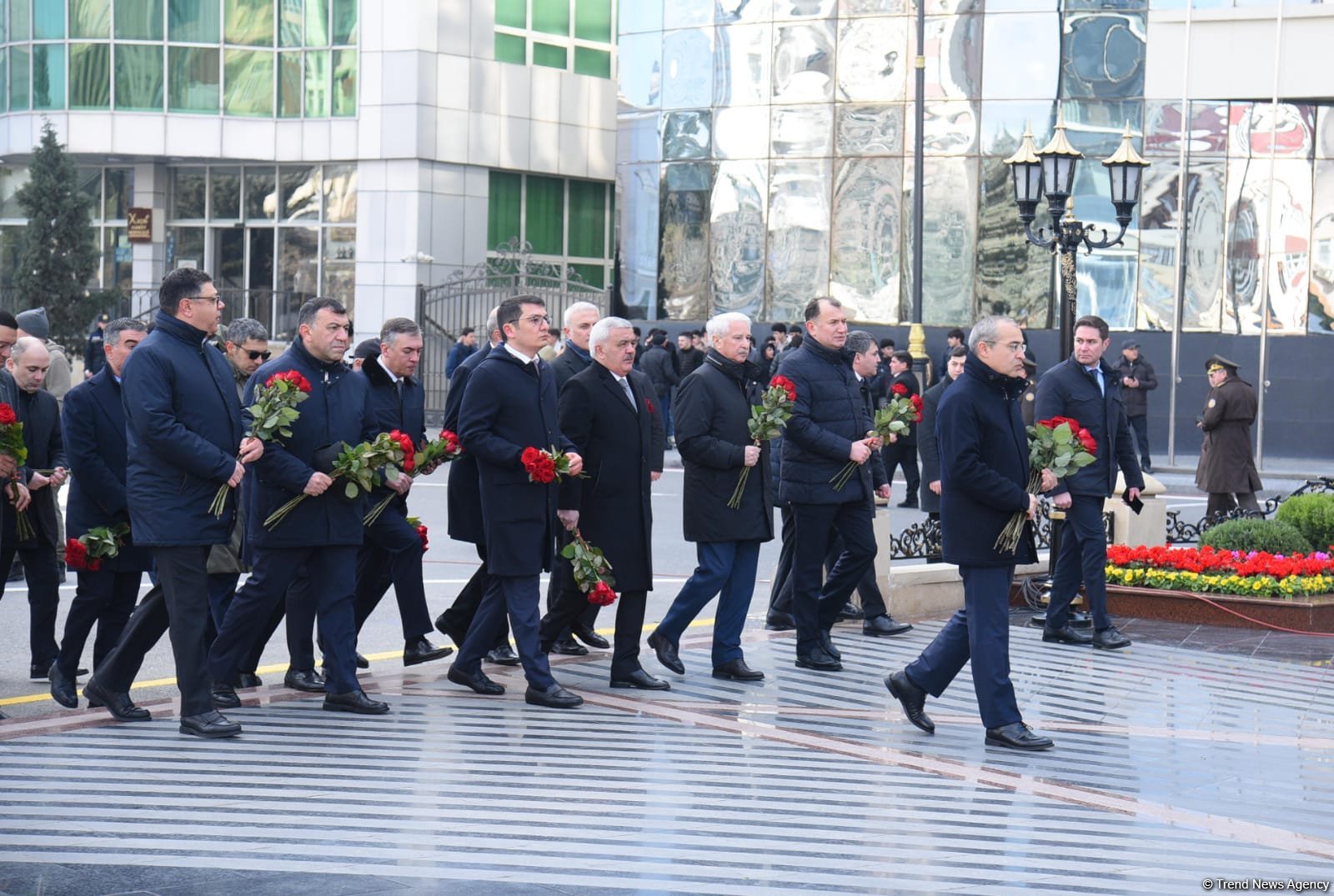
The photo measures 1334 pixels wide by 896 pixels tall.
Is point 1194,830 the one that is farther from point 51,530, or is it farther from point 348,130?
point 348,130

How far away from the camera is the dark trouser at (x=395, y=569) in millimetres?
9578

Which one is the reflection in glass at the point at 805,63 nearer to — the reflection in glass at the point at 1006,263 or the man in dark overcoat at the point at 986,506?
the reflection in glass at the point at 1006,263

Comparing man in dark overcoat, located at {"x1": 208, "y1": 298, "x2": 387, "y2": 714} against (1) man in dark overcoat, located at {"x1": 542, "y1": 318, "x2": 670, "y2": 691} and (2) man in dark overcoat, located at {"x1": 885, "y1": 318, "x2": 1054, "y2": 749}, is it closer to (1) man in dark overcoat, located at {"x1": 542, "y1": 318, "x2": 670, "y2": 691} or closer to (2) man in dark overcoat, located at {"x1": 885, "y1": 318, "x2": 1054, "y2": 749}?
(1) man in dark overcoat, located at {"x1": 542, "y1": 318, "x2": 670, "y2": 691}

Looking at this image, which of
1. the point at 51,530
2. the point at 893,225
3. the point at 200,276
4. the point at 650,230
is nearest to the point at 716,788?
the point at 200,276

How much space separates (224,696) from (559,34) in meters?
33.5

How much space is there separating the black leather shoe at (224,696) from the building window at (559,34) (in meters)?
31.7

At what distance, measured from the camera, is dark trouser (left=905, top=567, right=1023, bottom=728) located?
8.05 m

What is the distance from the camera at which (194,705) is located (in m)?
7.85

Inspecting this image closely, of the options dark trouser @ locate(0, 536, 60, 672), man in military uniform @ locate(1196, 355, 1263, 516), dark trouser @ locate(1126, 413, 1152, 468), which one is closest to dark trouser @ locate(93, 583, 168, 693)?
dark trouser @ locate(0, 536, 60, 672)

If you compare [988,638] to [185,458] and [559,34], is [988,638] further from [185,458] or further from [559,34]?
[559,34]

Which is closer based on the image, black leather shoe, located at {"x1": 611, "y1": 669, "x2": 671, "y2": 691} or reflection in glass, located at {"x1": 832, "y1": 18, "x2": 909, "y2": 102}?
black leather shoe, located at {"x1": 611, "y1": 669, "x2": 671, "y2": 691}

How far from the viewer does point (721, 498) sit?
376 inches

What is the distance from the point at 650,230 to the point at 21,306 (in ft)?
43.8

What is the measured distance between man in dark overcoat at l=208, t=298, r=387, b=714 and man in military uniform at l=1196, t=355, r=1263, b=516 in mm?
11549
